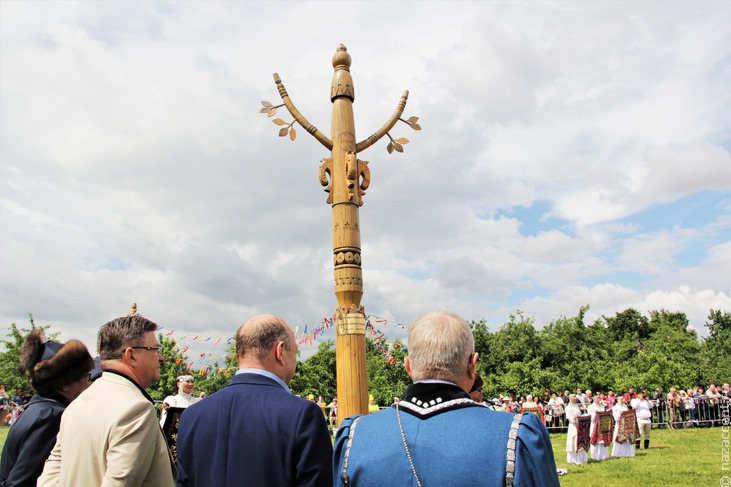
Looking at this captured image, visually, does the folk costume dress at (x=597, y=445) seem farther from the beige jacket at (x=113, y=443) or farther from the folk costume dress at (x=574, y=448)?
the beige jacket at (x=113, y=443)

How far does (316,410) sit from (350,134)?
271 inches

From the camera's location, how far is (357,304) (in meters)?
8.88

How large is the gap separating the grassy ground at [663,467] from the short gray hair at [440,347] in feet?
32.7

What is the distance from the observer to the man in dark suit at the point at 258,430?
2.82 m

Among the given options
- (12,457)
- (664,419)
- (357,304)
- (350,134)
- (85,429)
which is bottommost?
(664,419)

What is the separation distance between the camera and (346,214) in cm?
896

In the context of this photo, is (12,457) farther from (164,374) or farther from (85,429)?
(164,374)

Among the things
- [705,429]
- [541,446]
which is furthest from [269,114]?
[705,429]

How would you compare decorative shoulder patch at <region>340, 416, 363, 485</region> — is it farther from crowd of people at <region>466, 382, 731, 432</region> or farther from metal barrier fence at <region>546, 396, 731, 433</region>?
metal barrier fence at <region>546, 396, 731, 433</region>

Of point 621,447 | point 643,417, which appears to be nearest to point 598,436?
point 621,447

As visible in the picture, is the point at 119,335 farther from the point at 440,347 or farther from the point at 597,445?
the point at 597,445

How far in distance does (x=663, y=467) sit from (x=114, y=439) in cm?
1322

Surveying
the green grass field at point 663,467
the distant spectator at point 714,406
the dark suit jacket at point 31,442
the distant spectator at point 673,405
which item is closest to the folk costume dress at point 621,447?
the green grass field at point 663,467

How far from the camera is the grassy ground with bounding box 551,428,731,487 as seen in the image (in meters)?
11.1
